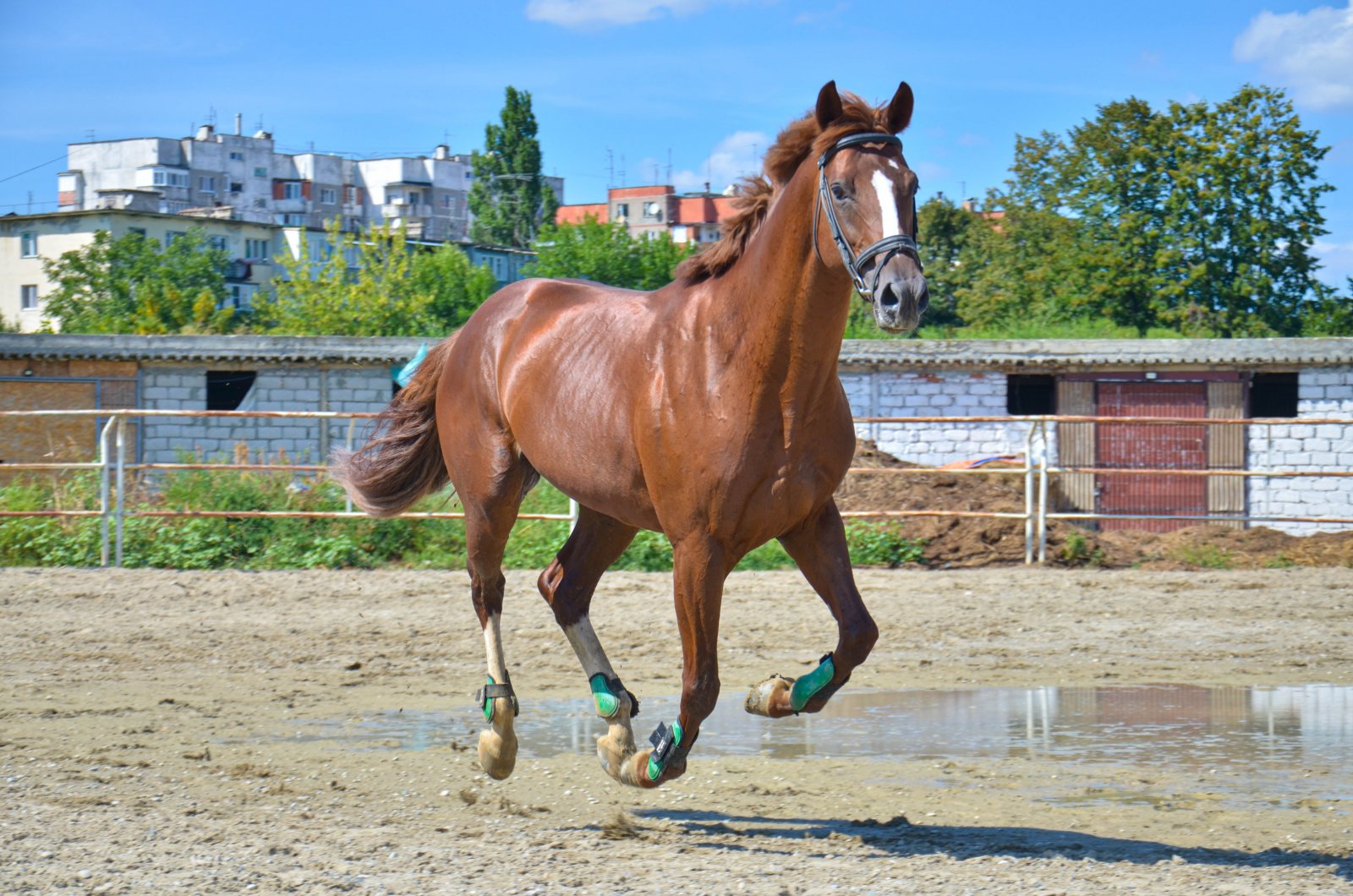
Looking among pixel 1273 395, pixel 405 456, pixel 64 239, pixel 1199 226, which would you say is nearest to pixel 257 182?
pixel 64 239

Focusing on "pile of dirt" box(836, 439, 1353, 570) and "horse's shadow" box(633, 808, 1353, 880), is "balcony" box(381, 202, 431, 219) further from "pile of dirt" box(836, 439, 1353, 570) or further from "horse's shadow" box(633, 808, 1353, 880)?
"horse's shadow" box(633, 808, 1353, 880)

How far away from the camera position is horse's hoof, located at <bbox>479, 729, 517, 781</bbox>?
5.15 metres

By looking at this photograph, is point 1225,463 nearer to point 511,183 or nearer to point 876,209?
point 876,209

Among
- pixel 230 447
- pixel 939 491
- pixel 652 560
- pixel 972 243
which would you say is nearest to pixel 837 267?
pixel 652 560

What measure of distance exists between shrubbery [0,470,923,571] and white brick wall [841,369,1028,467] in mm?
8029

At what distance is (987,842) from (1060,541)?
9440 mm

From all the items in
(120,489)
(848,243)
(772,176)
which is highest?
(772,176)

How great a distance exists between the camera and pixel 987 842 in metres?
4.38

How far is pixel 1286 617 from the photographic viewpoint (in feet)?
32.1

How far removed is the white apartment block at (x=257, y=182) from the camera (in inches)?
3241

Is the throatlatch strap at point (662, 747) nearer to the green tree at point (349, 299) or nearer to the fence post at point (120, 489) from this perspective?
the fence post at point (120, 489)

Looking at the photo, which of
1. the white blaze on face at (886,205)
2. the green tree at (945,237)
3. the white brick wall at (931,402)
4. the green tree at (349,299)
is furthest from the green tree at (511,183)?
the white blaze on face at (886,205)

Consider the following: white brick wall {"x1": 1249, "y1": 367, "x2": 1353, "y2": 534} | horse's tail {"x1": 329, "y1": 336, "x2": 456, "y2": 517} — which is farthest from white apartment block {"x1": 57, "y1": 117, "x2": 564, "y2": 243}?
horse's tail {"x1": 329, "y1": 336, "x2": 456, "y2": 517}

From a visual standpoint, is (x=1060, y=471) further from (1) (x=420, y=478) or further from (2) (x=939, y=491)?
(1) (x=420, y=478)
